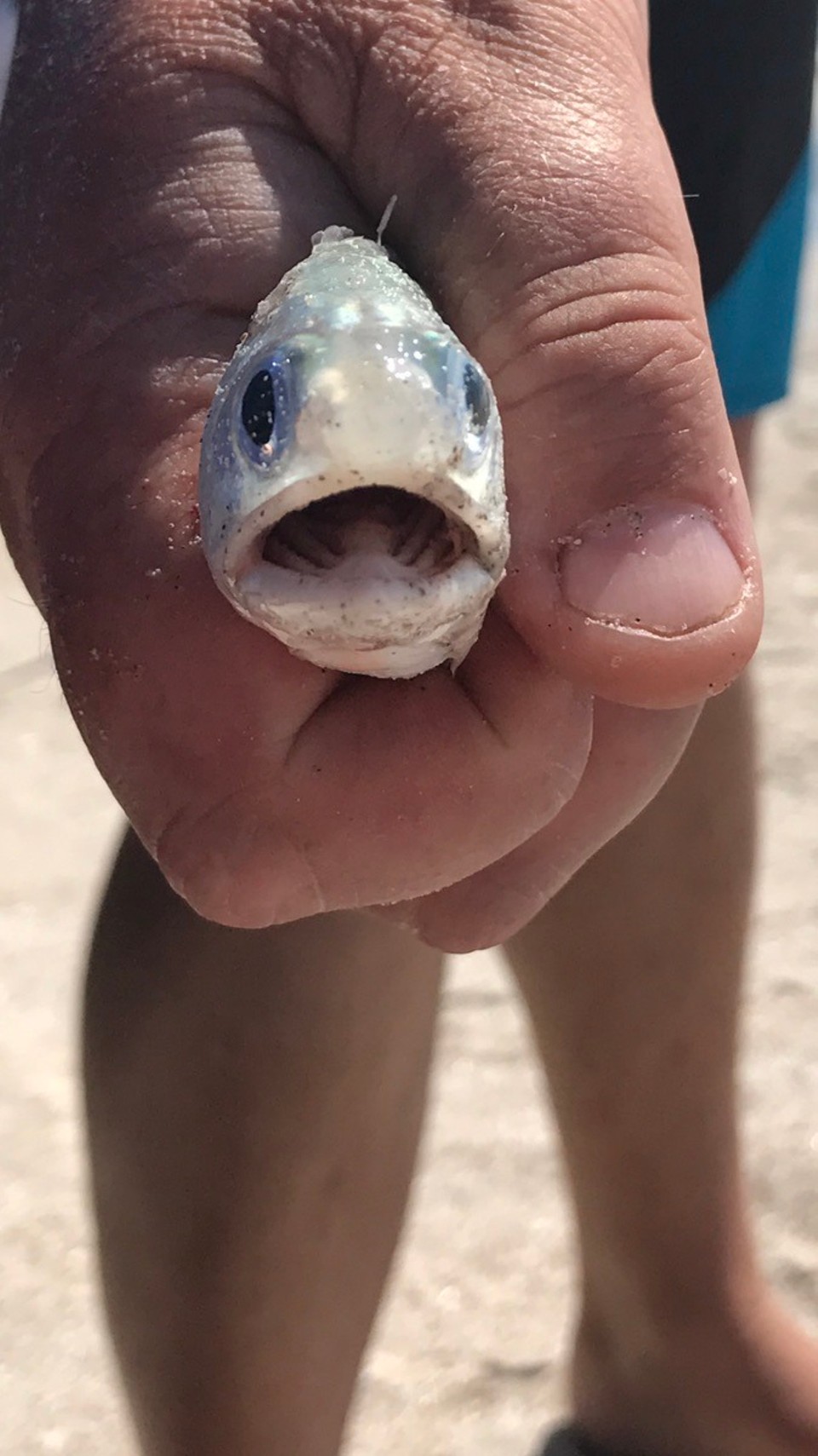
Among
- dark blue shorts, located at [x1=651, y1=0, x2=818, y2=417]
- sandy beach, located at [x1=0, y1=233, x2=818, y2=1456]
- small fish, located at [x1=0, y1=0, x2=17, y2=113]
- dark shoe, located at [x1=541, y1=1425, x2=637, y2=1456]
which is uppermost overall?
small fish, located at [x1=0, y1=0, x2=17, y2=113]

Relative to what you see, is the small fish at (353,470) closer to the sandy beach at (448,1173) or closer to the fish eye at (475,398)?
the fish eye at (475,398)

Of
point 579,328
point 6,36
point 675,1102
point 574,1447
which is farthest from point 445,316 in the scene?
point 574,1447

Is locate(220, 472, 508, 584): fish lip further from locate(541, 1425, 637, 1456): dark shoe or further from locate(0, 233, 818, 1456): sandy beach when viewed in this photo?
locate(541, 1425, 637, 1456): dark shoe

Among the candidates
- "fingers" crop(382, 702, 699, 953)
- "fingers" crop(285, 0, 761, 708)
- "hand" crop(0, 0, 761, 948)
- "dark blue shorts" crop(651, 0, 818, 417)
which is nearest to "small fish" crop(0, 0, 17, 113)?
"hand" crop(0, 0, 761, 948)

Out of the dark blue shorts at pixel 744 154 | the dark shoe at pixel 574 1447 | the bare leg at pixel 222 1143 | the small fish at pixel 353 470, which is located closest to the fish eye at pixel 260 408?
the small fish at pixel 353 470

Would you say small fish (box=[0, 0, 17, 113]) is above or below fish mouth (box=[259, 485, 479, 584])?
above

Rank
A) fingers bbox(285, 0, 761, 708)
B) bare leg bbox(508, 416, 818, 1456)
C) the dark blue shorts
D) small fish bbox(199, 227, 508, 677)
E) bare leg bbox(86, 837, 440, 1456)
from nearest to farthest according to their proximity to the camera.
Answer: small fish bbox(199, 227, 508, 677), fingers bbox(285, 0, 761, 708), bare leg bbox(86, 837, 440, 1456), the dark blue shorts, bare leg bbox(508, 416, 818, 1456)

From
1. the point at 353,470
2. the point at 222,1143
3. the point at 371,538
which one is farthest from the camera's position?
the point at 222,1143

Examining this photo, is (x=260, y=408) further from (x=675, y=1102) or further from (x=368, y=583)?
(x=675, y=1102)
